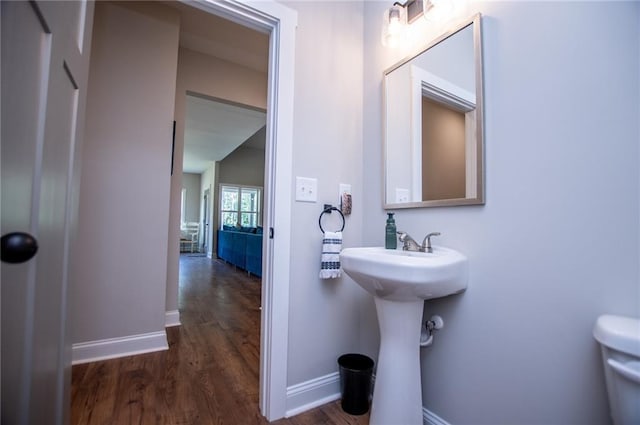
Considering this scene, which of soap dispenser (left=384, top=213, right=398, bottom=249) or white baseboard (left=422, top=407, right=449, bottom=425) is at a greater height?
soap dispenser (left=384, top=213, right=398, bottom=249)

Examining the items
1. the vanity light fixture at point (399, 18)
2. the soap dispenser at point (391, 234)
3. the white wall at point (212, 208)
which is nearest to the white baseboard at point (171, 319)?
the soap dispenser at point (391, 234)

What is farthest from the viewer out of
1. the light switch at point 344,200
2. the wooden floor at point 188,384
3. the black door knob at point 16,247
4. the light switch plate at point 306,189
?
the light switch at point 344,200

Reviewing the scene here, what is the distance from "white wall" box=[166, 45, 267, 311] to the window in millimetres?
5072

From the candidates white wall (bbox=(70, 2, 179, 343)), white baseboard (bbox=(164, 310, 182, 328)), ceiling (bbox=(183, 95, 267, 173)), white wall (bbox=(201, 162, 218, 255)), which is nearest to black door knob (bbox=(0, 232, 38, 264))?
white wall (bbox=(70, 2, 179, 343))

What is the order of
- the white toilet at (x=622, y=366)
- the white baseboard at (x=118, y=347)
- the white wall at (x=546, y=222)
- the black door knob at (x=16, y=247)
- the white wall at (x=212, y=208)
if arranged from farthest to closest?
1. the white wall at (x=212, y=208)
2. the white baseboard at (x=118, y=347)
3. the white wall at (x=546, y=222)
4. the white toilet at (x=622, y=366)
5. the black door knob at (x=16, y=247)

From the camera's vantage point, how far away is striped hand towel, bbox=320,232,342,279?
4.60 ft

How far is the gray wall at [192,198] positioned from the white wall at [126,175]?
313 inches

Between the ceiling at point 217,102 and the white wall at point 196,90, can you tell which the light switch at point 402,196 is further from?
the white wall at point 196,90

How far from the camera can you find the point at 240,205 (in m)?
8.08

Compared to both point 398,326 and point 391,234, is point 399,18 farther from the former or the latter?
point 398,326

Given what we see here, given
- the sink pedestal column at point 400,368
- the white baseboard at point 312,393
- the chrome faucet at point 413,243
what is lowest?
the white baseboard at point 312,393

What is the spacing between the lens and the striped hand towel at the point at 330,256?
140 cm

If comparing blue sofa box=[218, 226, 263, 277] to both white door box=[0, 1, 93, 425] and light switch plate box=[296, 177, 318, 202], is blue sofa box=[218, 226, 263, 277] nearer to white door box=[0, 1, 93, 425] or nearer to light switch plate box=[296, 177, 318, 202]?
light switch plate box=[296, 177, 318, 202]

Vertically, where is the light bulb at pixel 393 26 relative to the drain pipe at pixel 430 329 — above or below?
above
